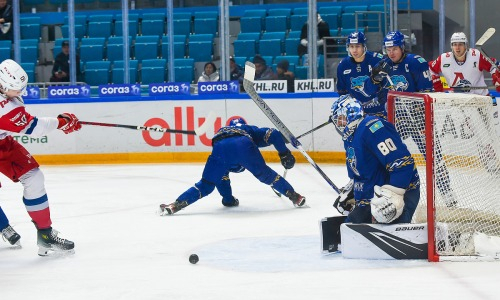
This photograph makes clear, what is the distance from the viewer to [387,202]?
14.2ft

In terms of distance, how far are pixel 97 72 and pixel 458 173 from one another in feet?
22.7

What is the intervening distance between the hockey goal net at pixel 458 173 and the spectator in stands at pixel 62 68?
18.4ft

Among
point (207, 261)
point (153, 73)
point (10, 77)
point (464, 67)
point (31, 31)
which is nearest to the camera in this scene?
point (207, 261)

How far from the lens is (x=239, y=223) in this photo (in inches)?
235

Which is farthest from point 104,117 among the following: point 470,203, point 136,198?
point 470,203

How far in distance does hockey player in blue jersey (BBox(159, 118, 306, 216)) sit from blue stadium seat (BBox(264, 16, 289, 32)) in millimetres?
5348

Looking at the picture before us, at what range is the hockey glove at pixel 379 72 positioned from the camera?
6.44m

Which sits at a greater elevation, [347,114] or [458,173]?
[347,114]

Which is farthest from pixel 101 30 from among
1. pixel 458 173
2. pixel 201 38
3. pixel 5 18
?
pixel 458 173

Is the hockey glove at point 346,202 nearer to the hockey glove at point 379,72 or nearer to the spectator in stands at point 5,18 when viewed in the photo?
the hockey glove at point 379,72

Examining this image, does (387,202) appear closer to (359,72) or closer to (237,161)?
(237,161)

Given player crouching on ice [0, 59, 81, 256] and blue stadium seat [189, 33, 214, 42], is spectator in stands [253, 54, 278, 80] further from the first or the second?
player crouching on ice [0, 59, 81, 256]

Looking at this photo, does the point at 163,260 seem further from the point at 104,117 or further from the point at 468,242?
the point at 104,117

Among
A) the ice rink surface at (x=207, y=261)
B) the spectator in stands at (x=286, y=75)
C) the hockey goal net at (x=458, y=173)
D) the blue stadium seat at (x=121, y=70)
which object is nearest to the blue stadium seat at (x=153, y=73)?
the blue stadium seat at (x=121, y=70)
